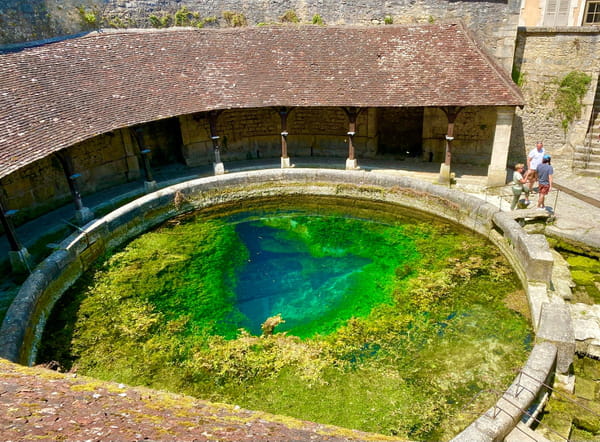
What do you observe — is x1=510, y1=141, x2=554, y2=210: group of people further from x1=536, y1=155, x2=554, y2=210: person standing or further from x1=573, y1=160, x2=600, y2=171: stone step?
x1=573, y1=160, x2=600, y2=171: stone step

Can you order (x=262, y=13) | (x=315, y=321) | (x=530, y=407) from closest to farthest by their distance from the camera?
(x=530, y=407), (x=315, y=321), (x=262, y=13)

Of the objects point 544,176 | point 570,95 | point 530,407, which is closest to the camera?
point 530,407

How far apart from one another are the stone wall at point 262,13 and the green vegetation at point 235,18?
0.38 ft

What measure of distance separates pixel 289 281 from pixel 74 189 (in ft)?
19.6

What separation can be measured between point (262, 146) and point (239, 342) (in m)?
9.75

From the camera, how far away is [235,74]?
1445 cm

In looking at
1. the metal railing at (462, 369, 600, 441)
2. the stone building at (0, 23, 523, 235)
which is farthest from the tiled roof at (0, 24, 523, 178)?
the metal railing at (462, 369, 600, 441)

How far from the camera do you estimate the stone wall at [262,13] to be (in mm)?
14570

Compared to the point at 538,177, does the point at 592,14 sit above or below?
above

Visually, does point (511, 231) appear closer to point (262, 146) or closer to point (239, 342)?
point (239, 342)

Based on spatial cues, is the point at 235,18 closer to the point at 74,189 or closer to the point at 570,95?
the point at 74,189

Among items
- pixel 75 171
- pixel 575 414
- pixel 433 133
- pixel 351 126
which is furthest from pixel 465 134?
pixel 75 171

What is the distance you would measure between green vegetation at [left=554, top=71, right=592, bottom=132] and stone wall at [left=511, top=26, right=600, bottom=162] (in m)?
0.12

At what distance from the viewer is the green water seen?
7102mm
